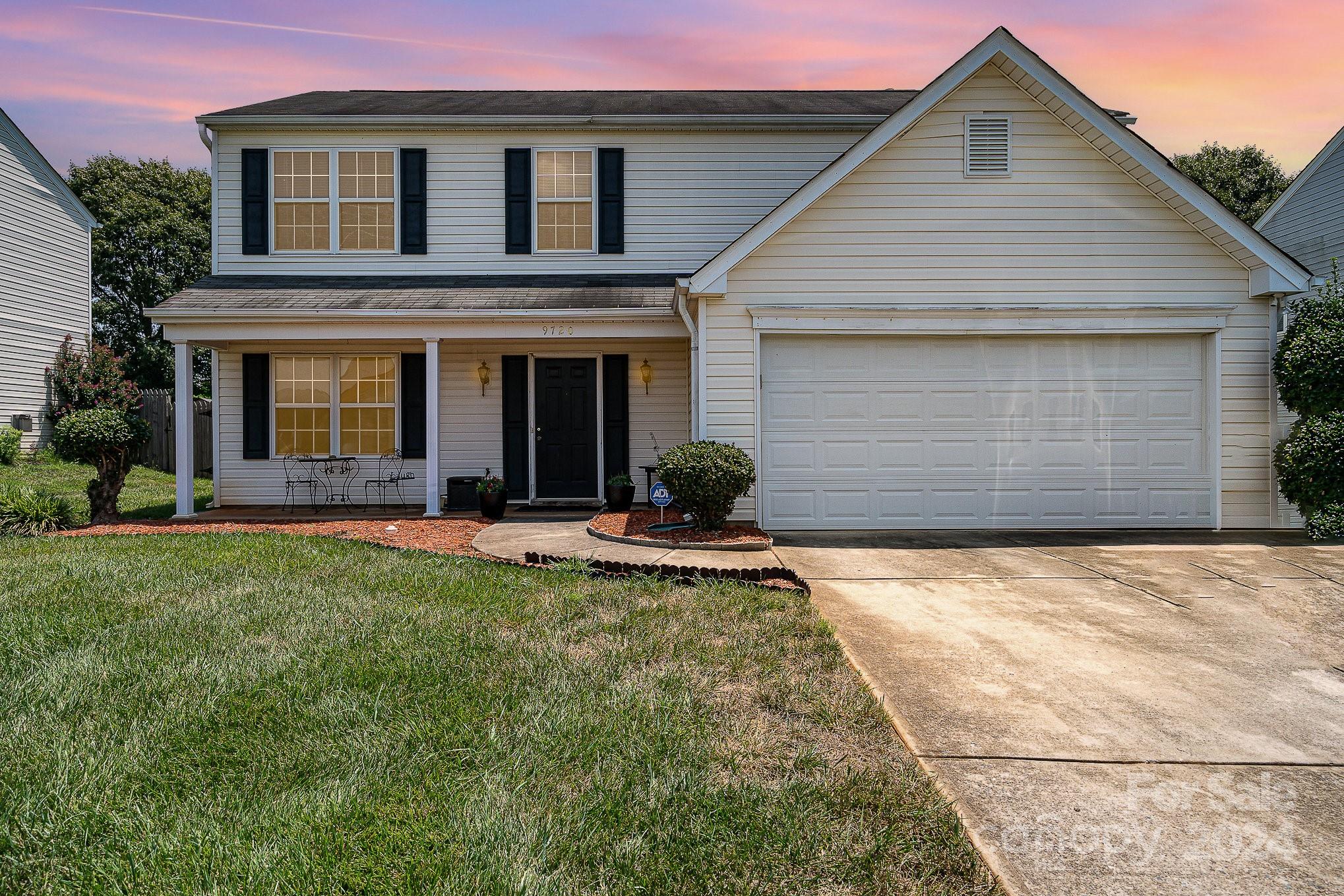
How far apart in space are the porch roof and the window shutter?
21.3 inches

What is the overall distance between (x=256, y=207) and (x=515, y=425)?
5351 millimetres

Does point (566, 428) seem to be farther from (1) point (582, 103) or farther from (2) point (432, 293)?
(1) point (582, 103)

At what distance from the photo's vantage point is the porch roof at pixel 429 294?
10.0m

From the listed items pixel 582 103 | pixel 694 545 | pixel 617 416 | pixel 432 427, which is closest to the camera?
pixel 694 545

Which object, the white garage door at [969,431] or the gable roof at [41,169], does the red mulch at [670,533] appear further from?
the gable roof at [41,169]

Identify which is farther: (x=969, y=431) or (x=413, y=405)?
(x=413, y=405)

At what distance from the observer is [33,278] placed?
17.3 m

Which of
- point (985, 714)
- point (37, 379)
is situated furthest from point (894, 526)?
point (37, 379)

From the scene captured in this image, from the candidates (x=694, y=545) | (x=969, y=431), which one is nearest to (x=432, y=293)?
(x=694, y=545)

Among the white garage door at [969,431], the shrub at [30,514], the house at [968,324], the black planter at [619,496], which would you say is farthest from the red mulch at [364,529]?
the white garage door at [969,431]

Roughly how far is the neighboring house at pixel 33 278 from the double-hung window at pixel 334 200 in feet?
31.9

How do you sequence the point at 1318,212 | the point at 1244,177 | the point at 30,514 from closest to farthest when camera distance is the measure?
the point at 30,514 → the point at 1318,212 → the point at 1244,177

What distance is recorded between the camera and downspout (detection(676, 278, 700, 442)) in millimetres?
8773

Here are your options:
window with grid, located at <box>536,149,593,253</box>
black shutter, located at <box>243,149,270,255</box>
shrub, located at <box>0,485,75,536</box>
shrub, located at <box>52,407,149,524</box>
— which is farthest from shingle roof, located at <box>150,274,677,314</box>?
shrub, located at <box>0,485,75,536</box>
